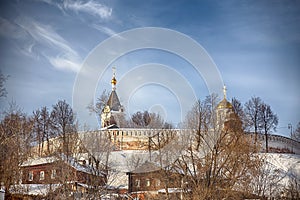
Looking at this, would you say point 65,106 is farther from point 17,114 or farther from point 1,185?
point 1,185

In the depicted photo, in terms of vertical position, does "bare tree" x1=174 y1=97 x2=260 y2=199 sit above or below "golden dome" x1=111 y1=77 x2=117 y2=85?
below

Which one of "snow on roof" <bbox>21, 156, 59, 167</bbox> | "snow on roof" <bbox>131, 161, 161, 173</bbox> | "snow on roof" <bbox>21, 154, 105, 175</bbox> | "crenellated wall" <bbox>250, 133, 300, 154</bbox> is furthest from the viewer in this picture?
"crenellated wall" <bbox>250, 133, 300, 154</bbox>

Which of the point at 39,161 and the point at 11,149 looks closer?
the point at 11,149

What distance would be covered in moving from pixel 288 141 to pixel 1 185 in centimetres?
2393

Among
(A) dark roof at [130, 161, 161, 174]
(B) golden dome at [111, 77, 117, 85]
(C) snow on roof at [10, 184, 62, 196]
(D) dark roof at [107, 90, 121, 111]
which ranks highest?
(B) golden dome at [111, 77, 117, 85]

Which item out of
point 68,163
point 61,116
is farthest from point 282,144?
point 68,163

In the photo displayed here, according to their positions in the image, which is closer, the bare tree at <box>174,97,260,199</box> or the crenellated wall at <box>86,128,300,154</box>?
the bare tree at <box>174,97,260,199</box>

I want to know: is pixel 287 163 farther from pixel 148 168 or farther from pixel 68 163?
pixel 68 163

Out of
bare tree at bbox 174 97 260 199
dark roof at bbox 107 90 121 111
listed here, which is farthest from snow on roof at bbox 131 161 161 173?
dark roof at bbox 107 90 121 111

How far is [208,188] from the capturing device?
9148mm

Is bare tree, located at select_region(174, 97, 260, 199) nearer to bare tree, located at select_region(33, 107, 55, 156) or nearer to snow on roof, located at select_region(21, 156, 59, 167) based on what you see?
snow on roof, located at select_region(21, 156, 59, 167)

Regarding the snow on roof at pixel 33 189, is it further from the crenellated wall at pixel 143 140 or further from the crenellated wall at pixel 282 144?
the crenellated wall at pixel 282 144

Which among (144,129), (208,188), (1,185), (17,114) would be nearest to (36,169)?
(17,114)

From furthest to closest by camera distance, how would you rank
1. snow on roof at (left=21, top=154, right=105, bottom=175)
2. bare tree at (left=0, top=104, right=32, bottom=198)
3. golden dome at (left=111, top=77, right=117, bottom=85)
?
golden dome at (left=111, top=77, right=117, bottom=85) → snow on roof at (left=21, top=154, right=105, bottom=175) → bare tree at (left=0, top=104, right=32, bottom=198)
